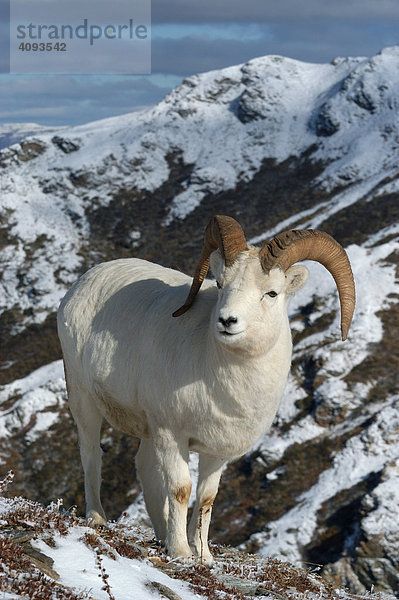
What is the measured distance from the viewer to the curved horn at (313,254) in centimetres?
775

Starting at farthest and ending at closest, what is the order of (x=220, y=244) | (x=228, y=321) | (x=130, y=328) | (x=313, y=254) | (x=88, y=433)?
(x=88, y=433)
(x=130, y=328)
(x=313, y=254)
(x=220, y=244)
(x=228, y=321)

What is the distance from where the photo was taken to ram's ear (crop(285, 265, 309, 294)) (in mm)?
8227

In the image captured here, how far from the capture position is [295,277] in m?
8.29

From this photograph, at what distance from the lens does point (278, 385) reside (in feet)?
27.1

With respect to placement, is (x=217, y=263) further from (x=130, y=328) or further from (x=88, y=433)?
(x=88, y=433)

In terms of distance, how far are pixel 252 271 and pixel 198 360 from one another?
1294 millimetres

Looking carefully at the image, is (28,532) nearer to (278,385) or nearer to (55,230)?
(278,385)

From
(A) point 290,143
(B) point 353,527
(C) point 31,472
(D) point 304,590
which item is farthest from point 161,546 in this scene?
(A) point 290,143

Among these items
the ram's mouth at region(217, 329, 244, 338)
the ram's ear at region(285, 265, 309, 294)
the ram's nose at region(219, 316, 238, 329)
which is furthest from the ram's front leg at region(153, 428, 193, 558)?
the ram's ear at region(285, 265, 309, 294)

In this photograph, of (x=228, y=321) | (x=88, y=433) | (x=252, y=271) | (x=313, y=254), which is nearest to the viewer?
(x=228, y=321)

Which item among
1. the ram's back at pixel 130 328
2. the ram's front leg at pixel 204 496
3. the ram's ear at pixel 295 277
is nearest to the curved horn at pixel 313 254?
the ram's ear at pixel 295 277

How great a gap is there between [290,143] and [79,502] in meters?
47.8

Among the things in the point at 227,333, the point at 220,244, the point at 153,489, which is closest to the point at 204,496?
the point at 153,489

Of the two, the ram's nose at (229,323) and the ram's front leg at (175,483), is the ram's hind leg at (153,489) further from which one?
the ram's nose at (229,323)
